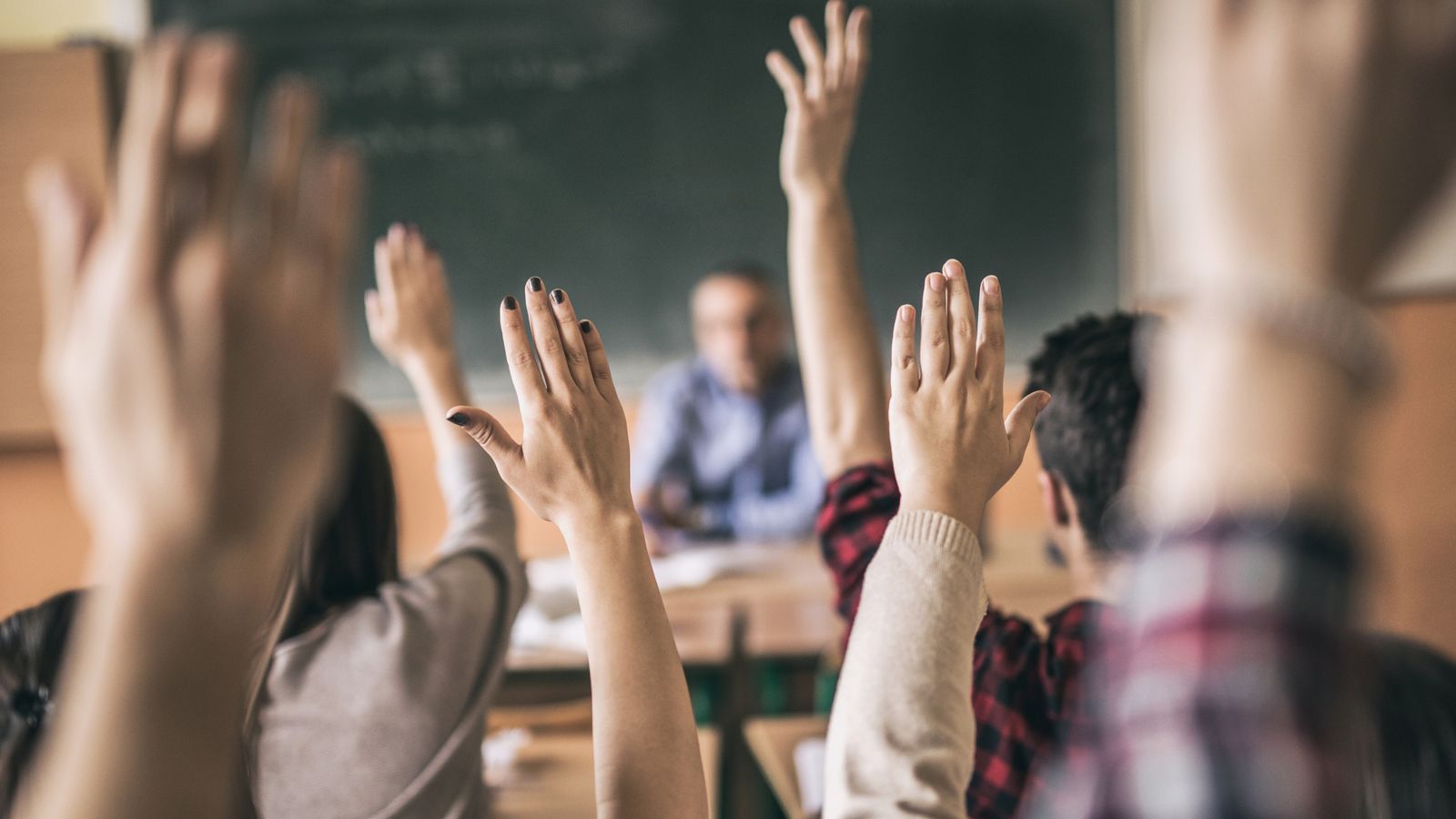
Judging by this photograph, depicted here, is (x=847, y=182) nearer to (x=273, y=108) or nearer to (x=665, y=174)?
(x=665, y=174)

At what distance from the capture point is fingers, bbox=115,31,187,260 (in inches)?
15.6

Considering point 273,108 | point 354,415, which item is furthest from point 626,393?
point 273,108

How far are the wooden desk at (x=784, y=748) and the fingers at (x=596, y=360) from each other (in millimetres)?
1055

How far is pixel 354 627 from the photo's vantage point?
121 centimetres

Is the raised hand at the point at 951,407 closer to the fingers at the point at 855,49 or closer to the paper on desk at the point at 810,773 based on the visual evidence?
the fingers at the point at 855,49

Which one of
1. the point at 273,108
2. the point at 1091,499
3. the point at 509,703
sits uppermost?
the point at 273,108

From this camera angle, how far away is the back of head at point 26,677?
37.5 inches

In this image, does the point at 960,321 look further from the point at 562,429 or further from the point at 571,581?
the point at 571,581

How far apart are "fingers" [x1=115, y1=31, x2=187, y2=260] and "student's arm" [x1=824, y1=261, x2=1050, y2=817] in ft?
1.64

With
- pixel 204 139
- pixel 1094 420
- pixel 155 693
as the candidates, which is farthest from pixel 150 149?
pixel 1094 420

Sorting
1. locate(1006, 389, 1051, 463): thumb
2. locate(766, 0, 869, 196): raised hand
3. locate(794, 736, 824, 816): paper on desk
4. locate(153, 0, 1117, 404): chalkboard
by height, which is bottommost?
locate(794, 736, 824, 816): paper on desk

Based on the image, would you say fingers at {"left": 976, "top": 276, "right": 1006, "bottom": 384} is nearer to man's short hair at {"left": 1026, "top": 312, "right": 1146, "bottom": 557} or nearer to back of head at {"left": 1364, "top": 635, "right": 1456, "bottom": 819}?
back of head at {"left": 1364, "top": 635, "right": 1456, "bottom": 819}

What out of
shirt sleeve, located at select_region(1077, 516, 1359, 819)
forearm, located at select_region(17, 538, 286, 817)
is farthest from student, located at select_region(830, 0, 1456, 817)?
forearm, located at select_region(17, 538, 286, 817)

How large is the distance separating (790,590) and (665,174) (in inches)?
76.0
